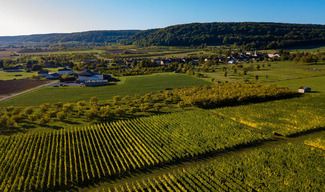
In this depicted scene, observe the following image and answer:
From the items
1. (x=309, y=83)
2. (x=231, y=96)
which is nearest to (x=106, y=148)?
(x=231, y=96)

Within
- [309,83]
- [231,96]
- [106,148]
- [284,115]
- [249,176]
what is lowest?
[249,176]

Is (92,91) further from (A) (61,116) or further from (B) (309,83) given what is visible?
(B) (309,83)

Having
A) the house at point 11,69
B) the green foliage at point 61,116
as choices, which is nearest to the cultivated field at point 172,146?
the green foliage at point 61,116

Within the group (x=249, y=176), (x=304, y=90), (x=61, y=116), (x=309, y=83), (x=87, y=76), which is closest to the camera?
(x=249, y=176)

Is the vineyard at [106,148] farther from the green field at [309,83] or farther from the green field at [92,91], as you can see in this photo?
the green field at [309,83]

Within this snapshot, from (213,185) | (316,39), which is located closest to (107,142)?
(213,185)

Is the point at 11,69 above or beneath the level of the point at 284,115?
above

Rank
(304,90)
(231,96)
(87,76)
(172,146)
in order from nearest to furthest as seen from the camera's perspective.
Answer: (172,146)
(231,96)
(304,90)
(87,76)
